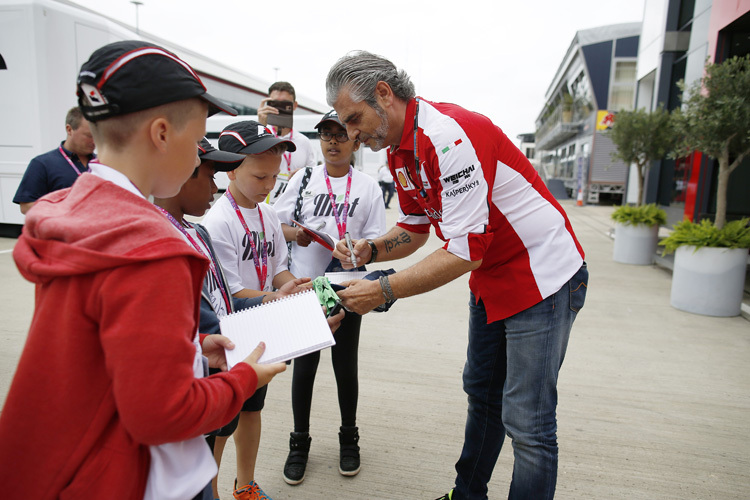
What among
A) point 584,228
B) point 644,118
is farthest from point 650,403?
point 584,228

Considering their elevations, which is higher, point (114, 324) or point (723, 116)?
point (723, 116)

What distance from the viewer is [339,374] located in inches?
109

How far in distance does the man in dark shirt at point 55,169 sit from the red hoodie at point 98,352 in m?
3.63

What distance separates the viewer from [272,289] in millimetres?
2711

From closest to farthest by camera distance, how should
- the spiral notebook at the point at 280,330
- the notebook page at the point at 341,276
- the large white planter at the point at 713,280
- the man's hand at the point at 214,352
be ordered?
1. the spiral notebook at the point at 280,330
2. the man's hand at the point at 214,352
3. the notebook page at the point at 341,276
4. the large white planter at the point at 713,280

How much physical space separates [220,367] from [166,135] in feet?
2.40

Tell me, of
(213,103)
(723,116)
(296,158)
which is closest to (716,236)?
(723,116)

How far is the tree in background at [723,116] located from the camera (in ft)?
20.1

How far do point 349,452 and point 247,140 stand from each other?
1859mm

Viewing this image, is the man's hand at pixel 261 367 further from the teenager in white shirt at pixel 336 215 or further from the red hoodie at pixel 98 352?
the teenager in white shirt at pixel 336 215

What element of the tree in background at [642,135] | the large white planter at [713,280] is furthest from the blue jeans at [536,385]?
the tree in background at [642,135]

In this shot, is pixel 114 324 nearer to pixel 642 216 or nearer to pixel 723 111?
pixel 723 111

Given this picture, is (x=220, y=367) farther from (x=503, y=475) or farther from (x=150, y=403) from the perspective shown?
(x=503, y=475)

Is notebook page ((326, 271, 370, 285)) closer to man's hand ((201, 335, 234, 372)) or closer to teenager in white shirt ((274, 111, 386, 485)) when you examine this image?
teenager in white shirt ((274, 111, 386, 485))
